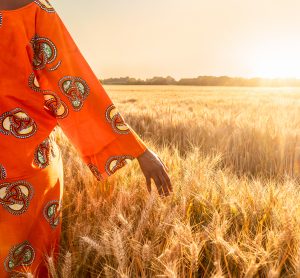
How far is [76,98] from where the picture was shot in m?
1.10

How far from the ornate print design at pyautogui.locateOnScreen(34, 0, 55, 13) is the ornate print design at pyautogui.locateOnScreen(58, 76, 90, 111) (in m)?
0.17

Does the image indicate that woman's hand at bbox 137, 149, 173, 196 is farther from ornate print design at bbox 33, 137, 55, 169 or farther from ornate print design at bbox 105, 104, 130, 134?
ornate print design at bbox 33, 137, 55, 169

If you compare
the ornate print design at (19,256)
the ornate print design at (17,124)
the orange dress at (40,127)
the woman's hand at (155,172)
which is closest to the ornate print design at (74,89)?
the orange dress at (40,127)

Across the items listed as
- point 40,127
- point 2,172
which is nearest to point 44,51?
point 40,127

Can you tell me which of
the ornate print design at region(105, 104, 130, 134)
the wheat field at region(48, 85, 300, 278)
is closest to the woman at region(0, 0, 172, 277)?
the ornate print design at region(105, 104, 130, 134)

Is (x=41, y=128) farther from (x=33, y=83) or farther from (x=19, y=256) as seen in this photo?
(x=19, y=256)

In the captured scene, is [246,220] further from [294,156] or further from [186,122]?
[186,122]

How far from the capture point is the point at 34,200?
3.41ft

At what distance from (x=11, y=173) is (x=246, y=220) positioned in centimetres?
67

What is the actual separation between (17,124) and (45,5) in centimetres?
31

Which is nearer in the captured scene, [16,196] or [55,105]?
[16,196]

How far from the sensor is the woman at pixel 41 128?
1.00 metres

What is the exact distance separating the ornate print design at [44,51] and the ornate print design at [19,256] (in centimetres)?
46

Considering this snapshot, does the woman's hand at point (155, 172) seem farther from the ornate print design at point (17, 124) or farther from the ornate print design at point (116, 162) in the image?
the ornate print design at point (17, 124)
